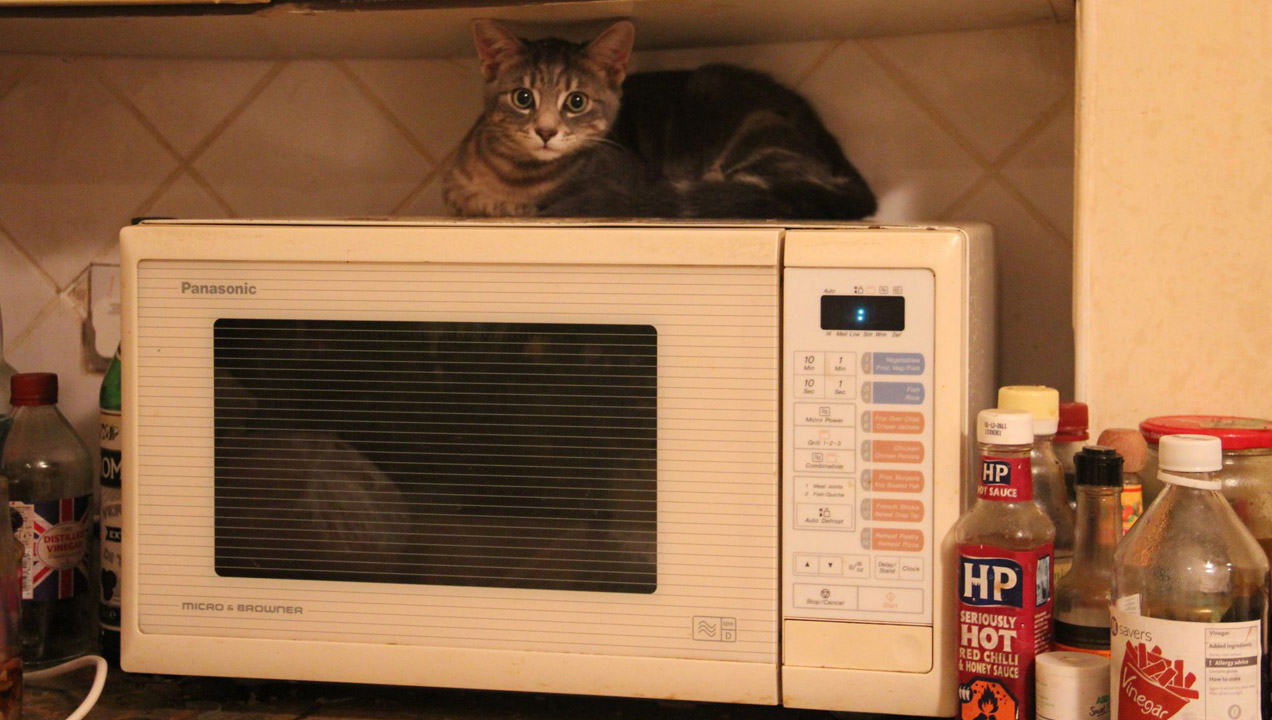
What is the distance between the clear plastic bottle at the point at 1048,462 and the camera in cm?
67

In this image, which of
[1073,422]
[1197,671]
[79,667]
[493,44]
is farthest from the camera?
[493,44]

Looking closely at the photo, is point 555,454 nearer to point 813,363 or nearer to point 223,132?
point 813,363

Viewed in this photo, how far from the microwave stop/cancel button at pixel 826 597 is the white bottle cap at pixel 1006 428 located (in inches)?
5.1

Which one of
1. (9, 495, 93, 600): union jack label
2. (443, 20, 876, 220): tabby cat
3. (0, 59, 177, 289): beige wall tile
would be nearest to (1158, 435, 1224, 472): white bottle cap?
(443, 20, 876, 220): tabby cat

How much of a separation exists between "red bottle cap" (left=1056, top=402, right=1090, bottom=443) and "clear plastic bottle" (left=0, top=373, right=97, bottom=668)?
2.62 ft

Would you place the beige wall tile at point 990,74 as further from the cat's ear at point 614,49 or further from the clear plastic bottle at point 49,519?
the clear plastic bottle at point 49,519

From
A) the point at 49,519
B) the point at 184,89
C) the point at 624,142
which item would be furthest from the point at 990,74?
the point at 49,519

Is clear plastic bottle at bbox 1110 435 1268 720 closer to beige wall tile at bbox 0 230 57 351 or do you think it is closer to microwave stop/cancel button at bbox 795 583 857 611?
microwave stop/cancel button at bbox 795 583 857 611

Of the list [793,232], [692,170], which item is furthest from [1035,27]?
[793,232]

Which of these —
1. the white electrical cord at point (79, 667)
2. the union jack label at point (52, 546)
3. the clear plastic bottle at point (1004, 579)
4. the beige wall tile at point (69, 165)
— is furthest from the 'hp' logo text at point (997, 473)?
the beige wall tile at point (69, 165)

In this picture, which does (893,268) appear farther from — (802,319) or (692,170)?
(692,170)

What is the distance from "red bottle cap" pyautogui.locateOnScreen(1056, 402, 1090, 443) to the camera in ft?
2.28

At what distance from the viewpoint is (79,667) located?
2.78 feet

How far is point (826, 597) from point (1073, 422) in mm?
199
